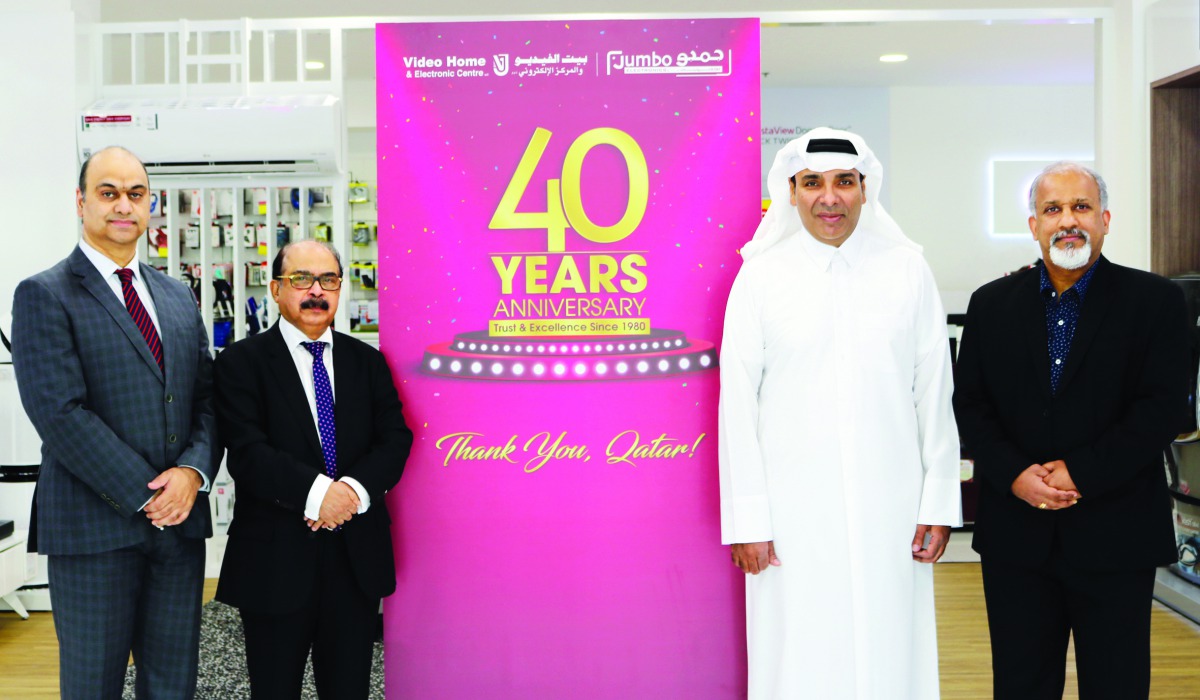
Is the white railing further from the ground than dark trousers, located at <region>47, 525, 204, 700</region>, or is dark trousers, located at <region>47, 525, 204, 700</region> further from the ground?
the white railing

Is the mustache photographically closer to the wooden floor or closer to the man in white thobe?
the man in white thobe

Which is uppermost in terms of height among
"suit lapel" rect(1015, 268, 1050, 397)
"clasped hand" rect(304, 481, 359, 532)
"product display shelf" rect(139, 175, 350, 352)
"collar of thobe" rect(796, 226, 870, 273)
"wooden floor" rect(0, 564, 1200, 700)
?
"product display shelf" rect(139, 175, 350, 352)

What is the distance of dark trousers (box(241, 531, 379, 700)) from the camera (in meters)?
2.40

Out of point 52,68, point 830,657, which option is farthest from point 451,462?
point 52,68

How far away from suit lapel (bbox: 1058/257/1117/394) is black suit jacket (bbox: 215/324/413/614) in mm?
1640

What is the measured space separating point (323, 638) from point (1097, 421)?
6.36 ft

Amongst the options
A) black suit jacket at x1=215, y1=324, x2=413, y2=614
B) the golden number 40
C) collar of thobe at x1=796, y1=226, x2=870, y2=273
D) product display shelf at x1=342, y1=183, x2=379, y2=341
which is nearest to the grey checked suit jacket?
black suit jacket at x1=215, y1=324, x2=413, y2=614

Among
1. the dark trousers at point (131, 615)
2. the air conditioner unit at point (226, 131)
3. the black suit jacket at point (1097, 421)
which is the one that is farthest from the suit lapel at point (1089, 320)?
the air conditioner unit at point (226, 131)

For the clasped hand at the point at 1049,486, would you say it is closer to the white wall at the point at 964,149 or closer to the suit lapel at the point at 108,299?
the suit lapel at the point at 108,299

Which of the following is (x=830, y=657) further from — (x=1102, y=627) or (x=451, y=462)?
(x=451, y=462)

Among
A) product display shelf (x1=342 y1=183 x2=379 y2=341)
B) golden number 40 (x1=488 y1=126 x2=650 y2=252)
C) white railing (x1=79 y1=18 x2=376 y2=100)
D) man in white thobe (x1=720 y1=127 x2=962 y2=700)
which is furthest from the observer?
product display shelf (x1=342 y1=183 x2=379 y2=341)

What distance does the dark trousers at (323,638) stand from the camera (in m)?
2.40

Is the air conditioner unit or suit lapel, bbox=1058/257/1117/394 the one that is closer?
suit lapel, bbox=1058/257/1117/394

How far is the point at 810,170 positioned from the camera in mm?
2471
